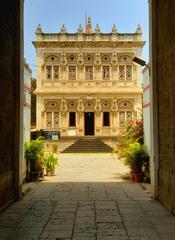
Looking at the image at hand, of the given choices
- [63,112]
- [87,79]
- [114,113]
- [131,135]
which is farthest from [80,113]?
[131,135]

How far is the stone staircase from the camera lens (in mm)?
25469

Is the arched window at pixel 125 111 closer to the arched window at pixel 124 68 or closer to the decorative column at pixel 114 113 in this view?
the decorative column at pixel 114 113

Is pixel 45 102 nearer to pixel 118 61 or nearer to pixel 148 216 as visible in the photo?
pixel 118 61

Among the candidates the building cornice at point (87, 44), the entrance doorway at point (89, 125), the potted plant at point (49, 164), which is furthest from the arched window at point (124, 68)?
the potted plant at point (49, 164)

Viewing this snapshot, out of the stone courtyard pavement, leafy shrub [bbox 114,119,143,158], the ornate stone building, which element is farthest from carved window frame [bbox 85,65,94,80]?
the stone courtyard pavement

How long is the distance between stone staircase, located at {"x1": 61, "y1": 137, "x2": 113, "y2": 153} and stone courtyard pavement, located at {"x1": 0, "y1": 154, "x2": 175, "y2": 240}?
53.1ft

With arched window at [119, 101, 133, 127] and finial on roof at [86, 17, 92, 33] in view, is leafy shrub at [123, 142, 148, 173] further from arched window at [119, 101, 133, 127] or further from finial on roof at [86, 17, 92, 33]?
finial on roof at [86, 17, 92, 33]

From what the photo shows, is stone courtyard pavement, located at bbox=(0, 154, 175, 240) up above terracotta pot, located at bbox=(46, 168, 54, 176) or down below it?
below

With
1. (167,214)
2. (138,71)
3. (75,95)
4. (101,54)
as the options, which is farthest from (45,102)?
(167,214)

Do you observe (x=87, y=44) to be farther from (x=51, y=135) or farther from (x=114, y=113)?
(x=51, y=135)

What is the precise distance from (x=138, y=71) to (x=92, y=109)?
5156 millimetres

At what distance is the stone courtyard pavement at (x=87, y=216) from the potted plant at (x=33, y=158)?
1.68 metres

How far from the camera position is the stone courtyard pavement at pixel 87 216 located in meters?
4.95

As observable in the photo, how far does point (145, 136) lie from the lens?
11.6 metres
